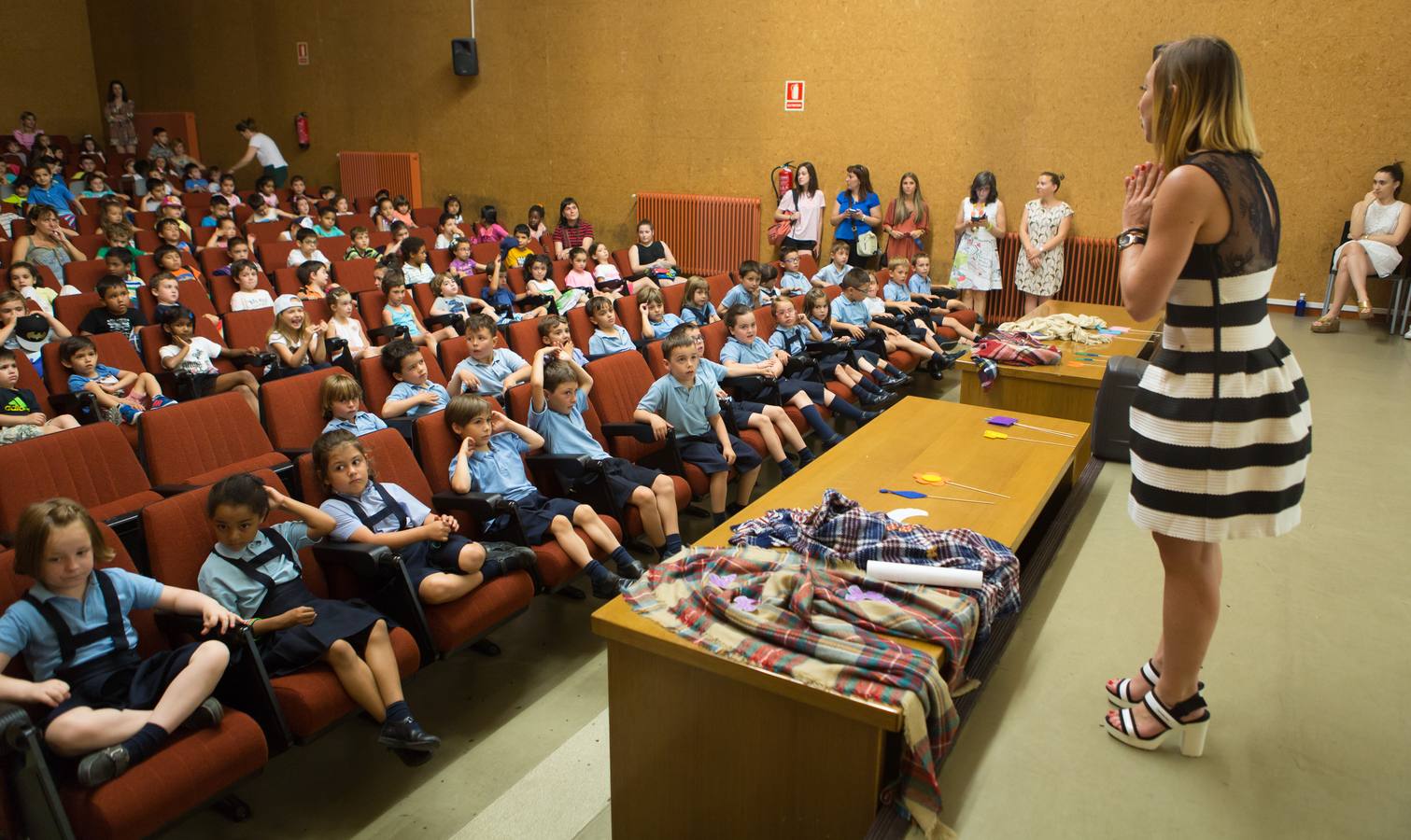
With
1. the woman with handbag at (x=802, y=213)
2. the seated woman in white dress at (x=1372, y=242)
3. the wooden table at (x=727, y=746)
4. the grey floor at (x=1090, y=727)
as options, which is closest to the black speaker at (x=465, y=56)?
the woman with handbag at (x=802, y=213)

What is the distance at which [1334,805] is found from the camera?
199cm

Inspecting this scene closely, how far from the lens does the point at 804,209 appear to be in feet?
28.8

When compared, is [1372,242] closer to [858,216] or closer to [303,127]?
[858,216]

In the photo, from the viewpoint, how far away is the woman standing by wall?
7.96m

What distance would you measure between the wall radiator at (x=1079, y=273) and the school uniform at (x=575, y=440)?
562 cm

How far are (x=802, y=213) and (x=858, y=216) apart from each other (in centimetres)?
61

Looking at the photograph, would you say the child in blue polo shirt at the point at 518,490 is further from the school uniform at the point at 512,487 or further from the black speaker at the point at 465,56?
the black speaker at the point at 465,56

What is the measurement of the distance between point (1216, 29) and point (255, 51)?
11.1 metres

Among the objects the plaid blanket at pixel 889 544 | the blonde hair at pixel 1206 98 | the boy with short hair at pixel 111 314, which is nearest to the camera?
the blonde hair at pixel 1206 98

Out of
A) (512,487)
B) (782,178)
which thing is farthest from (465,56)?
(512,487)

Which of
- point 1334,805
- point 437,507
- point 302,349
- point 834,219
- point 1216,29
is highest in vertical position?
point 1216,29

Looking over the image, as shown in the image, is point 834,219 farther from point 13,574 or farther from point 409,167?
point 13,574

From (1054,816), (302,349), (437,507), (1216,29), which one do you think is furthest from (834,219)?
(1054,816)

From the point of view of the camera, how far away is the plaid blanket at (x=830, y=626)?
1.87 meters
